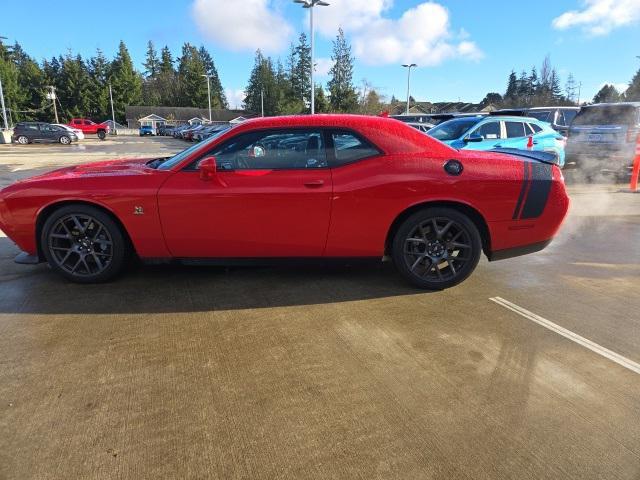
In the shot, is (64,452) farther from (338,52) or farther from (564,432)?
(338,52)

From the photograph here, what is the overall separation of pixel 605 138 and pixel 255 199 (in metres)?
10.9

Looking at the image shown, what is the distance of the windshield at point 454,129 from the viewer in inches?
377

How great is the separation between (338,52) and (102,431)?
8351 centimetres

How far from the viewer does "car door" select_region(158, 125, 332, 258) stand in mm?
3770

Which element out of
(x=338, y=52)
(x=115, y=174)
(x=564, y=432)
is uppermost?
(x=338, y=52)

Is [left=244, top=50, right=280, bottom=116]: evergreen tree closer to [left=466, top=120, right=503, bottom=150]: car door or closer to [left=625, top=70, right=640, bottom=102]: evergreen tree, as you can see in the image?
[left=625, top=70, right=640, bottom=102]: evergreen tree

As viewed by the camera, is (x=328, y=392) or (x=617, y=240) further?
(x=617, y=240)

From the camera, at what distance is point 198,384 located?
103 inches

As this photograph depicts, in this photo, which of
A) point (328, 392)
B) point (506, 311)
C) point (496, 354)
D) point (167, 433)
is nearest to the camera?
point (167, 433)

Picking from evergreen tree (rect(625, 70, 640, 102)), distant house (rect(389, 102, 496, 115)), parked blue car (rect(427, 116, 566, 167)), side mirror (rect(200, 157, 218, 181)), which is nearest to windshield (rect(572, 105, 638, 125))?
parked blue car (rect(427, 116, 566, 167))

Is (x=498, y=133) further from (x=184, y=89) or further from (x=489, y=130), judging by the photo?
(x=184, y=89)

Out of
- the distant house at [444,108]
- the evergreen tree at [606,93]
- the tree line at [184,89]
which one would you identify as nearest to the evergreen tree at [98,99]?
the tree line at [184,89]

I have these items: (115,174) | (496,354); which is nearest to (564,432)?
(496,354)

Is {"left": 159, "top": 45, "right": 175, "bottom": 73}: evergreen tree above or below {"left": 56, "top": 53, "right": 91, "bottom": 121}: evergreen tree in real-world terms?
above
